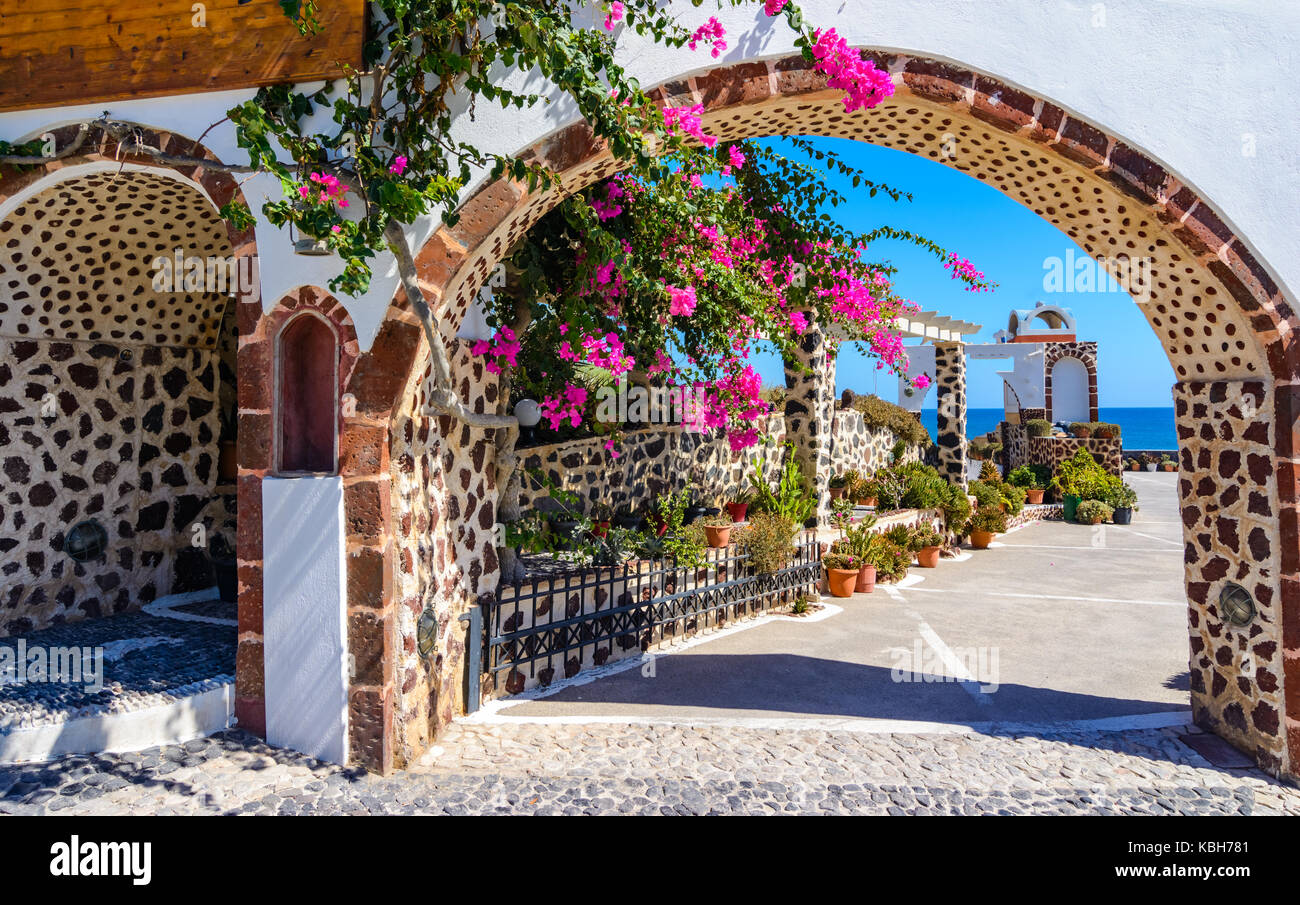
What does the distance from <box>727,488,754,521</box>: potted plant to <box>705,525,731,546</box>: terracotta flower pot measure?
4.81ft

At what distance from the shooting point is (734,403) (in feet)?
23.8

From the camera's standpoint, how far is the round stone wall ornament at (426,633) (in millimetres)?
4676

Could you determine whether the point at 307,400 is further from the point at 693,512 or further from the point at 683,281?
the point at 693,512

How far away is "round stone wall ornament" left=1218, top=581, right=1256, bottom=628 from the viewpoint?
15.9ft

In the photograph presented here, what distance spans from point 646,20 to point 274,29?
85.6 inches

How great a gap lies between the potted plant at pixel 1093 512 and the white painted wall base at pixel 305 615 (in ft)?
50.0

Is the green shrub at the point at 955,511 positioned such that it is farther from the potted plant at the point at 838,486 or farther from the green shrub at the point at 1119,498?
the green shrub at the point at 1119,498

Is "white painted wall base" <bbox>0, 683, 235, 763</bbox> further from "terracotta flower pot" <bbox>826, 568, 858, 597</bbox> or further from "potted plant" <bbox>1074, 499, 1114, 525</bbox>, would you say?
"potted plant" <bbox>1074, 499, 1114, 525</bbox>

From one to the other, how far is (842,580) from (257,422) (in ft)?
22.0

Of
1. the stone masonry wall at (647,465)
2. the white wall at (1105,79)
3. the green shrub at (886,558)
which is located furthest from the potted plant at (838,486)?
the white wall at (1105,79)

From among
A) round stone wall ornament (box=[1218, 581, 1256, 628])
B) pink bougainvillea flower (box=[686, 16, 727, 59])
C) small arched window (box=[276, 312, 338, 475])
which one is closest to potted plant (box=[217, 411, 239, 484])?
small arched window (box=[276, 312, 338, 475])

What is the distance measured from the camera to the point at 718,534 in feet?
28.7

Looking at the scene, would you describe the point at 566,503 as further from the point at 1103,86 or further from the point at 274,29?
the point at 1103,86

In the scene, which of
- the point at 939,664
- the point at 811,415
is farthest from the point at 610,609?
the point at 811,415
